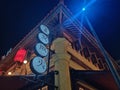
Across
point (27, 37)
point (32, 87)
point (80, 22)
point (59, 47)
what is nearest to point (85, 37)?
point (80, 22)

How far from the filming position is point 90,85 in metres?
10.1

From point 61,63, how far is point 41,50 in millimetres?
1075

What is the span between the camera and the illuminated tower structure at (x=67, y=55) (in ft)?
29.1

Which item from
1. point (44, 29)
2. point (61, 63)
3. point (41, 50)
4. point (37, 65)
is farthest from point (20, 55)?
point (37, 65)

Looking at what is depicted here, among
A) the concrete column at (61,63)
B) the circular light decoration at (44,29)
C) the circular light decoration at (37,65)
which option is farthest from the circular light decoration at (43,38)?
the circular light decoration at (37,65)

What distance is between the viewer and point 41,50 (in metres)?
8.91

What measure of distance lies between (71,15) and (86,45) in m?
2.63

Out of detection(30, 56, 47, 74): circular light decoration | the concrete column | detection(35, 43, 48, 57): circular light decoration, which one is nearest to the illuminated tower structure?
the concrete column

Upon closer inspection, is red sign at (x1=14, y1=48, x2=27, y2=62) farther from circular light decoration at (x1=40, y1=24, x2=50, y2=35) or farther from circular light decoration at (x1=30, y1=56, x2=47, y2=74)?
circular light decoration at (x1=30, y1=56, x2=47, y2=74)

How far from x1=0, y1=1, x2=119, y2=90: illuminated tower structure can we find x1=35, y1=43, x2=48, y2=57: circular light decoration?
0.28 metres

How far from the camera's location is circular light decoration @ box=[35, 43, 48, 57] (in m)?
8.76

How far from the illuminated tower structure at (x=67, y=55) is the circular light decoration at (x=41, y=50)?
279mm

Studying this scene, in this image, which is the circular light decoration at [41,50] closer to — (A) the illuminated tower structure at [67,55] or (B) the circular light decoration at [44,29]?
(A) the illuminated tower structure at [67,55]

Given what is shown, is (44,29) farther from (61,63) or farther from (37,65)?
(37,65)
